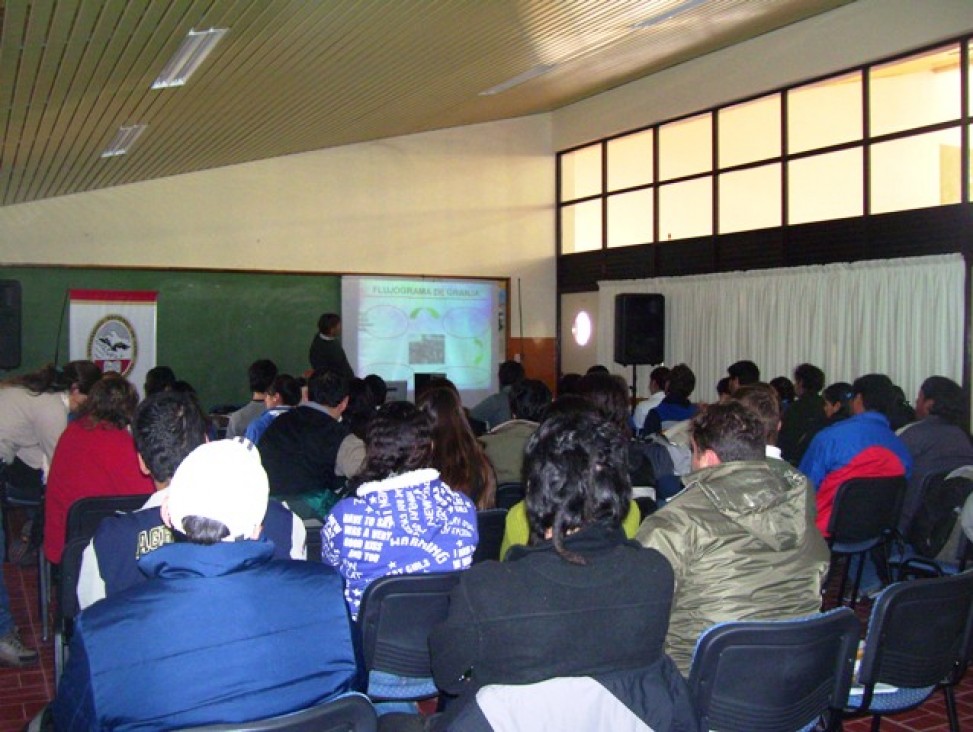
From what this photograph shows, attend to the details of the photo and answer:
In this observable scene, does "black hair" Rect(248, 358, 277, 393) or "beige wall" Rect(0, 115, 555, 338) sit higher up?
"beige wall" Rect(0, 115, 555, 338)

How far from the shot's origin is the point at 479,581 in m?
1.74

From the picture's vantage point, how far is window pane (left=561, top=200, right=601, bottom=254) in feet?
38.8

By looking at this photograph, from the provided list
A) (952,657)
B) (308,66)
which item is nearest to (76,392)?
(308,66)

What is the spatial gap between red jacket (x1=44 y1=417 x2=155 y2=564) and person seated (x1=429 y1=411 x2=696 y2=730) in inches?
102

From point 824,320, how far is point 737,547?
7.01 meters

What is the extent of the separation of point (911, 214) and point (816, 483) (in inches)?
165

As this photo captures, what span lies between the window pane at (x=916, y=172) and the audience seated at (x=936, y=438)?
134 inches

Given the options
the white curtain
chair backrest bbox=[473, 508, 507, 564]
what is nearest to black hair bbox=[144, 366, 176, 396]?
chair backrest bbox=[473, 508, 507, 564]

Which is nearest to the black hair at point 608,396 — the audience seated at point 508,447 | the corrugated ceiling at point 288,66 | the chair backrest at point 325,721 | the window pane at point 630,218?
the audience seated at point 508,447

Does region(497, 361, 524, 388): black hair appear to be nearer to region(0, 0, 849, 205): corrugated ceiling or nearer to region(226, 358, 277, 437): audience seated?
region(226, 358, 277, 437): audience seated


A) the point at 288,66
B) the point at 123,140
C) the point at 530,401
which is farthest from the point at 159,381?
the point at 530,401

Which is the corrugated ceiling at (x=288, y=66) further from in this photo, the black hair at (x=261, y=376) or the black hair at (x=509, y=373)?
the black hair at (x=509, y=373)

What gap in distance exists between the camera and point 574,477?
1908 mm

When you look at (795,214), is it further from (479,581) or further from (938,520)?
(479,581)
